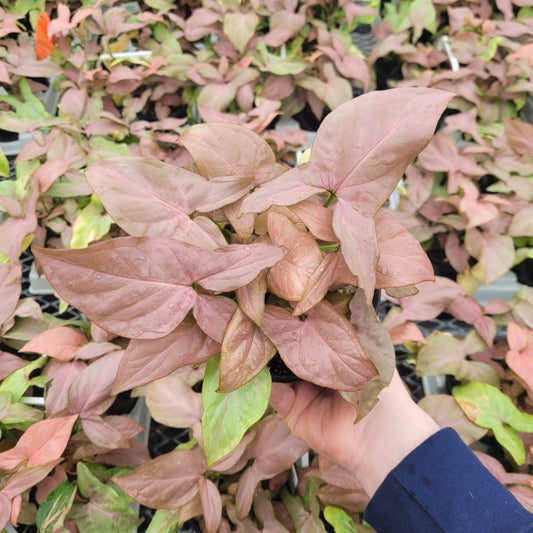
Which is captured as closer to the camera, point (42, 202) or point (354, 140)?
point (354, 140)

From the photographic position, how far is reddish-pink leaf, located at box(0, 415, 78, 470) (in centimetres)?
70

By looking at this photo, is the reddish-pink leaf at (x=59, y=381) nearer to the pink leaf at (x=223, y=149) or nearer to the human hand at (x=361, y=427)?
the human hand at (x=361, y=427)

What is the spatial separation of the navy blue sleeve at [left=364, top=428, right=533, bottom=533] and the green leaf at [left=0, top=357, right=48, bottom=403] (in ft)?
1.95

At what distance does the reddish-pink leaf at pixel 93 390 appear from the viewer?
82 centimetres

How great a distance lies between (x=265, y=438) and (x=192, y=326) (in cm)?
42

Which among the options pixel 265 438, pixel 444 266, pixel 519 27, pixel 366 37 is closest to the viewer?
pixel 265 438

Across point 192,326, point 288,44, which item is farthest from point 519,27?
point 192,326

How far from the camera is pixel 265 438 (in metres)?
0.83

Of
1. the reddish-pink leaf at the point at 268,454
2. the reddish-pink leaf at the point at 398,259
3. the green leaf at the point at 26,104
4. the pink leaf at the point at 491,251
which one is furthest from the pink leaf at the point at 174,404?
the green leaf at the point at 26,104

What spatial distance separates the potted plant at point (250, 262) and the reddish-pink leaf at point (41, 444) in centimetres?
34

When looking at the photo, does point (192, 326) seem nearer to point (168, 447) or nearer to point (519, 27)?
point (168, 447)

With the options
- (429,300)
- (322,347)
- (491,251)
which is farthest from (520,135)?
(322,347)

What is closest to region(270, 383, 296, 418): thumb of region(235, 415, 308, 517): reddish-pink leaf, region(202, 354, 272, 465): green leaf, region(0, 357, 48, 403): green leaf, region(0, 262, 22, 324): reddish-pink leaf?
region(235, 415, 308, 517): reddish-pink leaf

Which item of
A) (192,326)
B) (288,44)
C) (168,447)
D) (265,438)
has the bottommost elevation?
(168,447)
